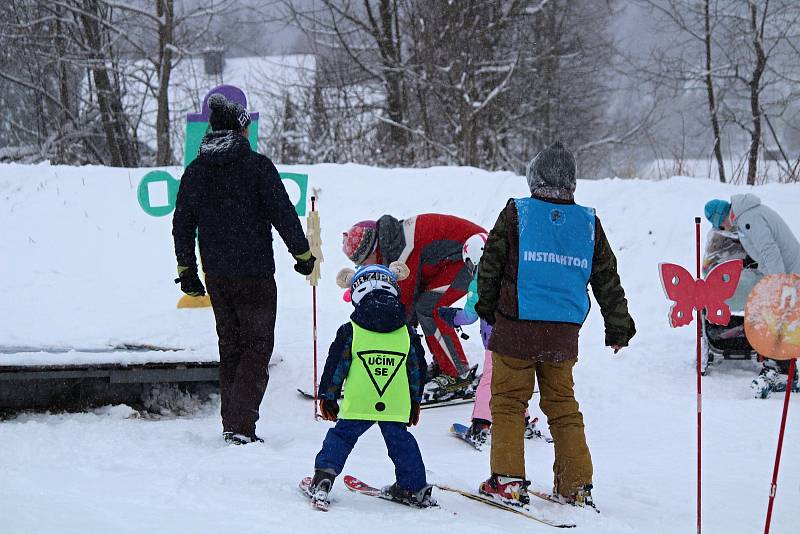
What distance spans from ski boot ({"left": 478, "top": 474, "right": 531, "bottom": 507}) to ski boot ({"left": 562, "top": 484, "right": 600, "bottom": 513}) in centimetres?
18

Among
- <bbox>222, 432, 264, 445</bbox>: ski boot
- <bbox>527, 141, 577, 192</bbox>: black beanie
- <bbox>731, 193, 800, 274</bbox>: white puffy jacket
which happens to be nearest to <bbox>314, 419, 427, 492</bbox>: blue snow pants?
<bbox>222, 432, 264, 445</bbox>: ski boot

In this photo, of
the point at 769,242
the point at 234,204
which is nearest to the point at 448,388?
the point at 234,204

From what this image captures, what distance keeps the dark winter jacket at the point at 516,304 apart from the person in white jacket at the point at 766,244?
→ 9.44 ft


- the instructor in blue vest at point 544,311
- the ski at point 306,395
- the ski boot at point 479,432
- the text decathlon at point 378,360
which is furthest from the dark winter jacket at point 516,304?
the ski at point 306,395

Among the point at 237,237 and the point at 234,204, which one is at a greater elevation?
the point at 234,204

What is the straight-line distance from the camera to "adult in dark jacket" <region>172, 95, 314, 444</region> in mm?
4477

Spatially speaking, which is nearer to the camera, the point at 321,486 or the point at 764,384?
the point at 321,486

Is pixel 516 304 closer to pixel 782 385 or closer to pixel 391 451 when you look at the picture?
pixel 391 451

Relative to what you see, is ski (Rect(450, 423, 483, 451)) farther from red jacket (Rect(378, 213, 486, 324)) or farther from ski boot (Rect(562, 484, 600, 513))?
ski boot (Rect(562, 484, 600, 513))

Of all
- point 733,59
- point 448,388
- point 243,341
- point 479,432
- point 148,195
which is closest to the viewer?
point 243,341

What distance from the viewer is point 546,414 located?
358cm

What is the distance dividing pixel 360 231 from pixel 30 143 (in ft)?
53.5

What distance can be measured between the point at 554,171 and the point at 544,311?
629mm

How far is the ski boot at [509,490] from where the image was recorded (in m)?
3.44
